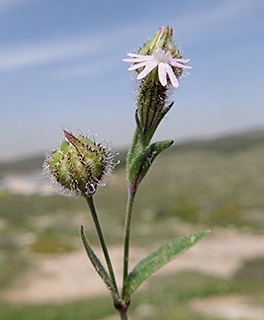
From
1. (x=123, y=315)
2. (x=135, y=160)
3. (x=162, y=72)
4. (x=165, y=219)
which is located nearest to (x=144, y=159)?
(x=135, y=160)

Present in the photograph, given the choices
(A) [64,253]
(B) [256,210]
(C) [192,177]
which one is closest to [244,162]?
(C) [192,177]

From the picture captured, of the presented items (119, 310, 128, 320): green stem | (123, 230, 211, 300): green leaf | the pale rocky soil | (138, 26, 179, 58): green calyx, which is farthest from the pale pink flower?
the pale rocky soil

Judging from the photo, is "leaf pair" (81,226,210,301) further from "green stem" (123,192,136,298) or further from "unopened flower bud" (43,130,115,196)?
"unopened flower bud" (43,130,115,196)

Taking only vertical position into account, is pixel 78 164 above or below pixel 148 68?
below

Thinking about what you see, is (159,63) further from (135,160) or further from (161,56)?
(135,160)

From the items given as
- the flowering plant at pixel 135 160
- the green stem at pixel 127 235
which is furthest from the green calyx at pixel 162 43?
the green stem at pixel 127 235

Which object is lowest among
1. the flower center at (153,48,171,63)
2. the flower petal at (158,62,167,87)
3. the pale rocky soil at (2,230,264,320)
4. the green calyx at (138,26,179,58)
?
the pale rocky soil at (2,230,264,320)

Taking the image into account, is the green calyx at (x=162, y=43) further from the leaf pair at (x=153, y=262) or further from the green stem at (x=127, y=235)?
the leaf pair at (x=153, y=262)

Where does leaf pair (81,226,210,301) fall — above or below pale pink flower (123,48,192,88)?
below
